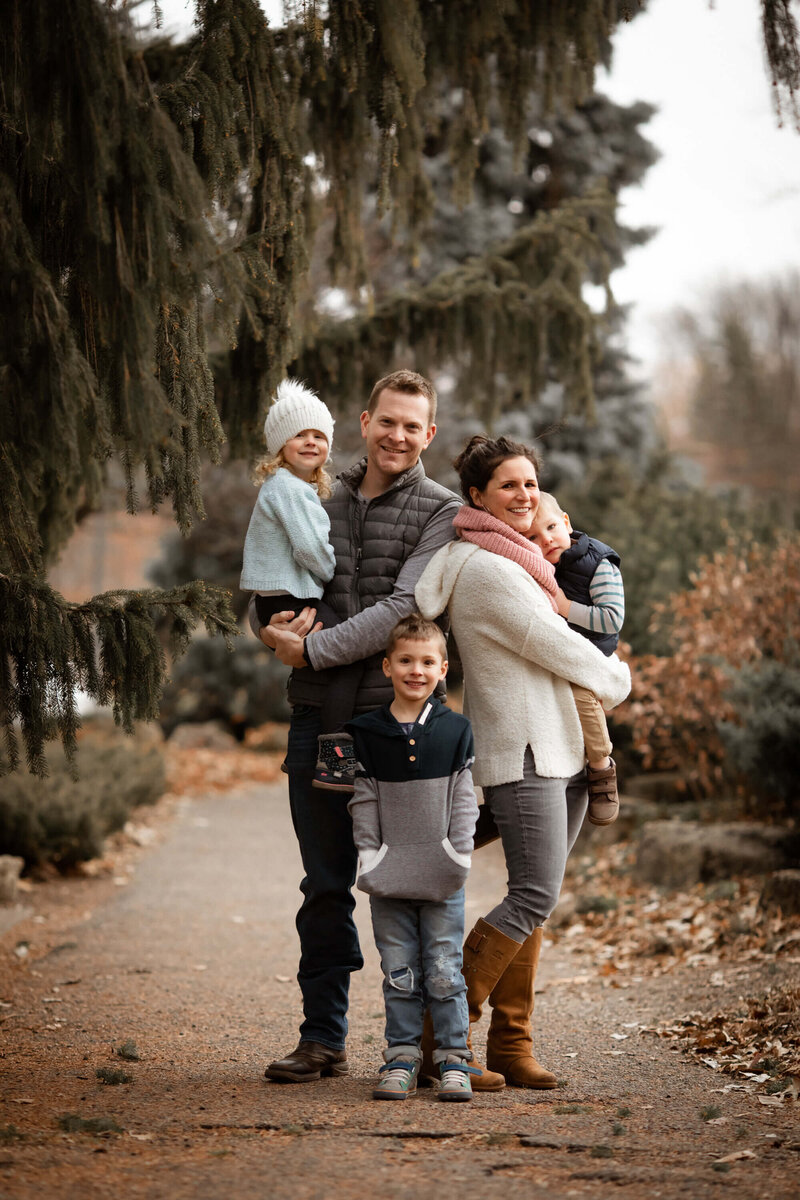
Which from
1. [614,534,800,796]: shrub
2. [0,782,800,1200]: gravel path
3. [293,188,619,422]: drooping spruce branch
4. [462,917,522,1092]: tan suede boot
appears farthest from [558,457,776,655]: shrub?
[462,917,522,1092]: tan suede boot

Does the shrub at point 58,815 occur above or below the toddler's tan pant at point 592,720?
below

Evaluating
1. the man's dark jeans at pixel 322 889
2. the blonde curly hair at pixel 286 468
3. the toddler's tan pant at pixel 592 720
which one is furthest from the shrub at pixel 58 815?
the toddler's tan pant at pixel 592 720

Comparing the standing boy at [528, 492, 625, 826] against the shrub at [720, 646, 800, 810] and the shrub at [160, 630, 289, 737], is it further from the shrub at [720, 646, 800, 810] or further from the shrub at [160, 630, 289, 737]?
the shrub at [160, 630, 289, 737]

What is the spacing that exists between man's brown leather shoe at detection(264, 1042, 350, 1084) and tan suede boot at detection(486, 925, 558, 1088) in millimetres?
490

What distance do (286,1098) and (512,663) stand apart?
146 cm

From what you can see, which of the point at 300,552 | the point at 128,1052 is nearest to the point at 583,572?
the point at 300,552

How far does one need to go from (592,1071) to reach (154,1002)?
1.97 m

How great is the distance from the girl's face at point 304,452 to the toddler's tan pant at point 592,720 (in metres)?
1.10

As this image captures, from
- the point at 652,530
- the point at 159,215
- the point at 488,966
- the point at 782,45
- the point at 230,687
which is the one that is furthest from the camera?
the point at 230,687

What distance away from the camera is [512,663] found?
11.5 ft

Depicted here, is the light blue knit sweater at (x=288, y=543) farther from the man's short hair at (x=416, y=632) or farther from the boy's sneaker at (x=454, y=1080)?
the boy's sneaker at (x=454, y=1080)

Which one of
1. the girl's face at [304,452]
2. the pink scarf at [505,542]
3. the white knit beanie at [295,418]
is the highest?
the white knit beanie at [295,418]

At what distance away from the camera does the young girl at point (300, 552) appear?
137 inches

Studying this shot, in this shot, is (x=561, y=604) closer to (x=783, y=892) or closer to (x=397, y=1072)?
(x=397, y=1072)
